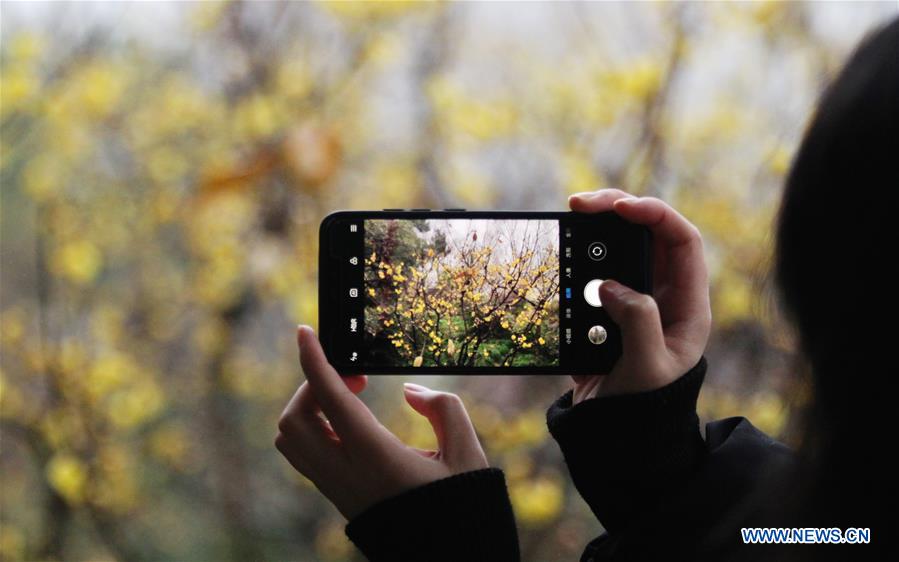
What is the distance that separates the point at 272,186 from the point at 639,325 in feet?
2.19

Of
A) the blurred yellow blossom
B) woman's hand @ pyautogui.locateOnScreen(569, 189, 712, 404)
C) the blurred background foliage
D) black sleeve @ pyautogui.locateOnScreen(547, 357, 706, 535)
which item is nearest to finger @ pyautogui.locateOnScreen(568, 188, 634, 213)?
woman's hand @ pyautogui.locateOnScreen(569, 189, 712, 404)

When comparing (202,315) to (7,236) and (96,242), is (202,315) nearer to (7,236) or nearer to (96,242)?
(96,242)

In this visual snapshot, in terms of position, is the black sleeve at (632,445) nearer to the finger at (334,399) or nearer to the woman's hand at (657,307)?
the woman's hand at (657,307)

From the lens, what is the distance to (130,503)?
1.05m

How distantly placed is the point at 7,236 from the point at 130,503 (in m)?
0.40

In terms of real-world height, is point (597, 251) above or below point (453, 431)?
above

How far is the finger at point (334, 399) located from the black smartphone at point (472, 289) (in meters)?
0.09

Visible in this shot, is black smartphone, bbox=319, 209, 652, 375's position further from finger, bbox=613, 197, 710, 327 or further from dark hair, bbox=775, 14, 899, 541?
dark hair, bbox=775, 14, 899, 541

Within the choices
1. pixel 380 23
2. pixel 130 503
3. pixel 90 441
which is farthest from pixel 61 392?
pixel 380 23

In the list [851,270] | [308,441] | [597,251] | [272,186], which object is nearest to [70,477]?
[272,186]

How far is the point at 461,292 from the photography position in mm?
577

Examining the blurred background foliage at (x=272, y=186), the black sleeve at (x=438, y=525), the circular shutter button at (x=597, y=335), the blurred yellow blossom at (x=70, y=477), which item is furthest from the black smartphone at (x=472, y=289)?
the blurred yellow blossom at (x=70, y=477)

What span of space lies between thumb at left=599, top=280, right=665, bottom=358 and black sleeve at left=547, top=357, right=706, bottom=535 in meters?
0.03

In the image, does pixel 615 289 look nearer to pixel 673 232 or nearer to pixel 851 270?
pixel 673 232
